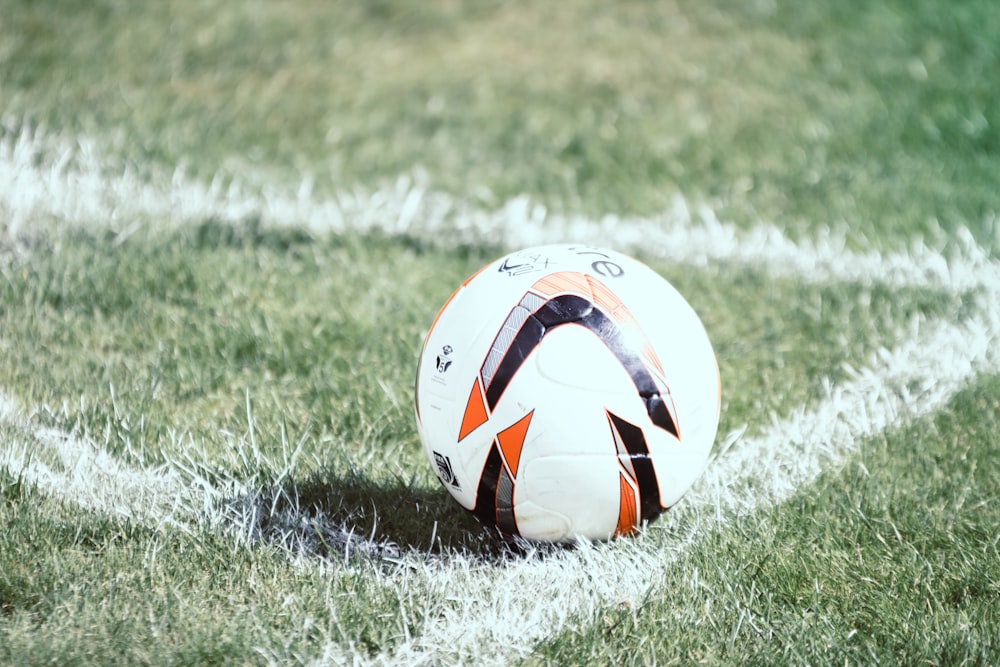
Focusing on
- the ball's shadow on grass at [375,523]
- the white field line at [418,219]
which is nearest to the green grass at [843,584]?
the ball's shadow on grass at [375,523]

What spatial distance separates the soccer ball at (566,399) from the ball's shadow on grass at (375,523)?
0.14 meters

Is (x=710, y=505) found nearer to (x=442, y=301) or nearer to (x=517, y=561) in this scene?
(x=517, y=561)

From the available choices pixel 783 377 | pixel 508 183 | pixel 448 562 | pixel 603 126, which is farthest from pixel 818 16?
pixel 448 562

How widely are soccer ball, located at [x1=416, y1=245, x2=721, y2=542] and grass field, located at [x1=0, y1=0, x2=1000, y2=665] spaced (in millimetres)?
210

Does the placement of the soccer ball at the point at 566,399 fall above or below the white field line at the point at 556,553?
above

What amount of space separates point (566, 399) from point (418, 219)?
2960 mm

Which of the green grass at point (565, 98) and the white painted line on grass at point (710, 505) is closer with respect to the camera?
the white painted line on grass at point (710, 505)

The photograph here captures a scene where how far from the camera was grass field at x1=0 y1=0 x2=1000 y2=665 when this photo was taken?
2.71 m

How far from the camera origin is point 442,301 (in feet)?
15.3

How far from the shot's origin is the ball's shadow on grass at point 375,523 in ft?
9.73

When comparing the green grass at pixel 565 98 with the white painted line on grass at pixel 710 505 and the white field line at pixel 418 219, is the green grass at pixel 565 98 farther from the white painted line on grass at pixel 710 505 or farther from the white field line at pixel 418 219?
the white painted line on grass at pixel 710 505

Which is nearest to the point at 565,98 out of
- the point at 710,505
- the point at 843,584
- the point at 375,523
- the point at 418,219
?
the point at 418,219

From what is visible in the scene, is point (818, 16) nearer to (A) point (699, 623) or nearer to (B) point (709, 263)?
(B) point (709, 263)

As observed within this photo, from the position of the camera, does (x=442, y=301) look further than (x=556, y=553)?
Yes
